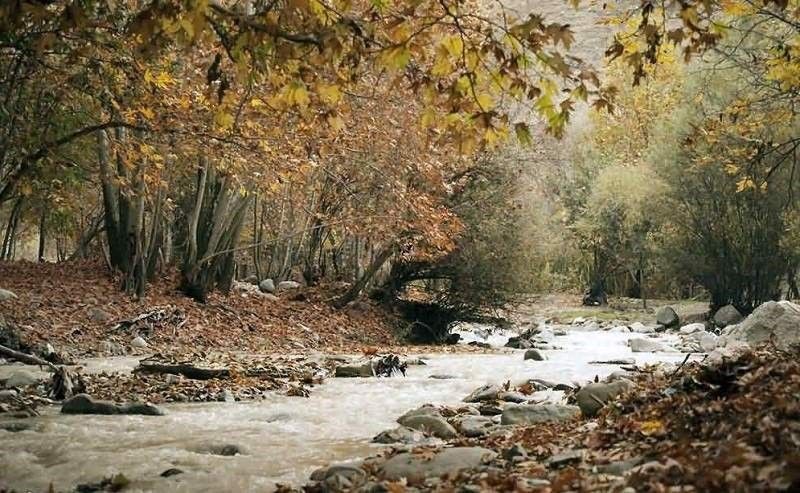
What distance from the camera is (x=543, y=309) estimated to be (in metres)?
39.2

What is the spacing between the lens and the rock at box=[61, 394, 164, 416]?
805 centimetres

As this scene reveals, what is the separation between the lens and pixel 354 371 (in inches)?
484

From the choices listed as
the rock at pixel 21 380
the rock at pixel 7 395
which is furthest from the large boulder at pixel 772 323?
the rock at pixel 7 395

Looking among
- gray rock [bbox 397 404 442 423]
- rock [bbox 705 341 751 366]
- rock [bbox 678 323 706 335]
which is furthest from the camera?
rock [bbox 678 323 706 335]

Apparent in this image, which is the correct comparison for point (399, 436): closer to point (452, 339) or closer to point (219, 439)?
point (219, 439)

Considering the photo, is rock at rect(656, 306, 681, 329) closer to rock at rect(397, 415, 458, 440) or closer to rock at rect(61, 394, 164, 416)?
rock at rect(397, 415, 458, 440)

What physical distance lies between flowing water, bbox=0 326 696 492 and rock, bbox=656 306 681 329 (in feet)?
68.3

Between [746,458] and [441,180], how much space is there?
16.2 m

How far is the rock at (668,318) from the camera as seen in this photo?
29938mm

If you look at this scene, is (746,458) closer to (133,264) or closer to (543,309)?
(133,264)

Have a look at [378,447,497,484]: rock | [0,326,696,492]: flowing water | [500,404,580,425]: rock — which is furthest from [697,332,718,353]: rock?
[378,447,497,484]: rock

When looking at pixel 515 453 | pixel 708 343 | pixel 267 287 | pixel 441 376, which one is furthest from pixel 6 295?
pixel 708 343

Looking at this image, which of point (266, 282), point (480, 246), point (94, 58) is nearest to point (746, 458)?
point (94, 58)

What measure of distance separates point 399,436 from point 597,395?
1.82 metres
